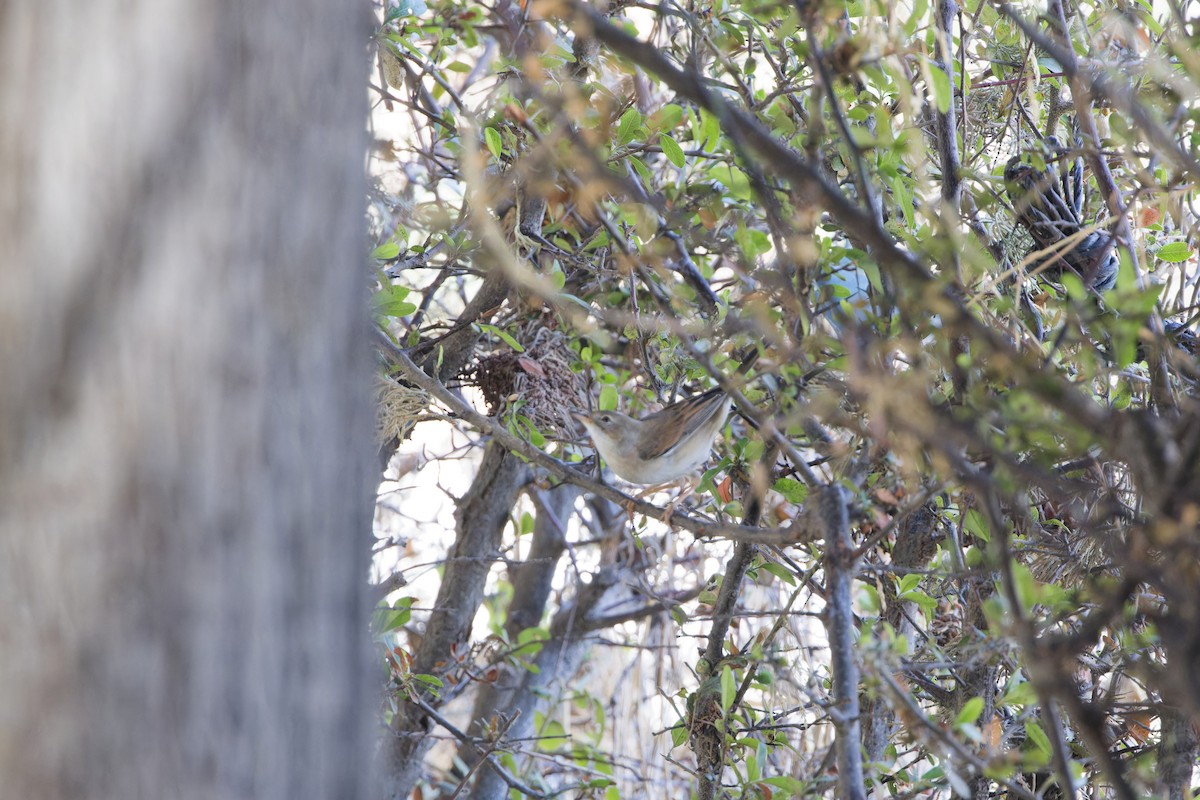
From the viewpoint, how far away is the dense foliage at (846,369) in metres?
1.19

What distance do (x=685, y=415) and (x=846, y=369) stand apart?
1884mm

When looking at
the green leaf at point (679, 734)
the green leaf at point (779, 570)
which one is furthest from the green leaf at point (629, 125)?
the green leaf at point (679, 734)

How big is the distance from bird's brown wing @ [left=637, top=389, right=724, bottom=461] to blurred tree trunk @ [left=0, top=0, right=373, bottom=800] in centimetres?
223

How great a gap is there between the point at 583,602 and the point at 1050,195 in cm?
288

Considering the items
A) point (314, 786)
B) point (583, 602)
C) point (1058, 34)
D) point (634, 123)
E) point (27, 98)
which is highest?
point (1058, 34)

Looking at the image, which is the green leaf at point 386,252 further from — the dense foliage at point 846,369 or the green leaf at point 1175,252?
the green leaf at point 1175,252

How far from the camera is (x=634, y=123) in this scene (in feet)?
8.33

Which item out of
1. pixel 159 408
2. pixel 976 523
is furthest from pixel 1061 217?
pixel 159 408

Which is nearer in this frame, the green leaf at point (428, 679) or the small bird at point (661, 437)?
the green leaf at point (428, 679)

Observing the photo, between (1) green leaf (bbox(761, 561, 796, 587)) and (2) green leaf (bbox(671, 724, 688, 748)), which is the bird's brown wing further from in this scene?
(2) green leaf (bbox(671, 724, 688, 748))

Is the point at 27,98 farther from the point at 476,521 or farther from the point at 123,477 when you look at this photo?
the point at 476,521

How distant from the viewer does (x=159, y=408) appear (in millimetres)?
809

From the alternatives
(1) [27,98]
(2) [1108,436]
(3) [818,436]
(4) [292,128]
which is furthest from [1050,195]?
(1) [27,98]

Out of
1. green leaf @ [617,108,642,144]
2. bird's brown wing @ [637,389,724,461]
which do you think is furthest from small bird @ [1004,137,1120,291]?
bird's brown wing @ [637,389,724,461]
